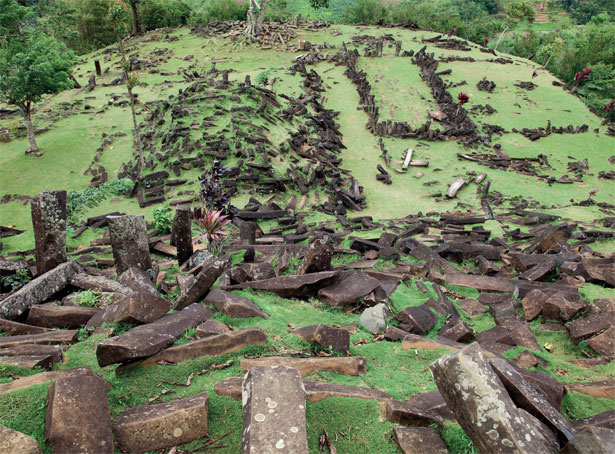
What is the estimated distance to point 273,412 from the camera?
7.51 feet

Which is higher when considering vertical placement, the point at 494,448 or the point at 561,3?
the point at 561,3

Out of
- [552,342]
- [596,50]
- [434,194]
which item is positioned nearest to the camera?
[552,342]

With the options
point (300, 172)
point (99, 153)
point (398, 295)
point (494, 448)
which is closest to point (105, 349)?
point (494, 448)

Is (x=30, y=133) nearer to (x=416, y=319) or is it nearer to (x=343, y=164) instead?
(x=343, y=164)

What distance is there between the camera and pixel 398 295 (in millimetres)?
5762

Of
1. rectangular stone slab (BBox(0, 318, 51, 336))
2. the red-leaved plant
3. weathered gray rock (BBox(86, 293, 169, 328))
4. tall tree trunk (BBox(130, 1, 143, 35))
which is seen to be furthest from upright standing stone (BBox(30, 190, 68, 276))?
tall tree trunk (BBox(130, 1, 143, 35))

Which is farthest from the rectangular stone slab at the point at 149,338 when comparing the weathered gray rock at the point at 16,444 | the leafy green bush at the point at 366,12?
the leafy green bush at the point at 366,12

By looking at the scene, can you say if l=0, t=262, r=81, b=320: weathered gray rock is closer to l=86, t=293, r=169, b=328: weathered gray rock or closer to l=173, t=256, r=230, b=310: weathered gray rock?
l=86, t=293, r=169, b=328: weathered gray rock

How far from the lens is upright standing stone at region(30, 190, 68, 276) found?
18.6 feet

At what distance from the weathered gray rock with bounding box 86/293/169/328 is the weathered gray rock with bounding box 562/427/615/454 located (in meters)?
3.65

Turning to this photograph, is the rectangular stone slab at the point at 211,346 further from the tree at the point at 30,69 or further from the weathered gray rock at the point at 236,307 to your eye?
the tree at the point at 30,69

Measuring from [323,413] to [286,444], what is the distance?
68cm

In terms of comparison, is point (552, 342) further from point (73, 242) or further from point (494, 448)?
point (73, 242)

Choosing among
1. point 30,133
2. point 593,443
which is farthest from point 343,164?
point 593,443
